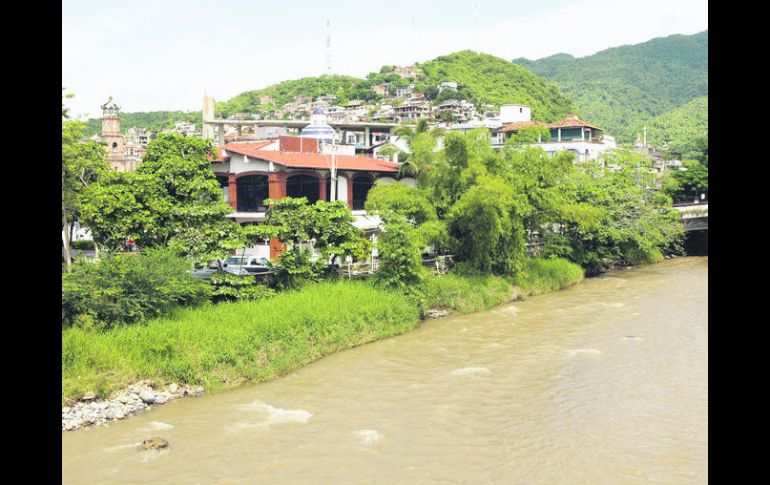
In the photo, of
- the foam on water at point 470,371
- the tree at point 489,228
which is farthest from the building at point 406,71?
the foam on water at point 470,371

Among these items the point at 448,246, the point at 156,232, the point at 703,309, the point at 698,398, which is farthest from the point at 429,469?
the point at 703,309

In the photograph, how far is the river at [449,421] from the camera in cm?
1153

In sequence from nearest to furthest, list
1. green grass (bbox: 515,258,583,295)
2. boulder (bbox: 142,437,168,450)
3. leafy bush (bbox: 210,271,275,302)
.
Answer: boulder (bbox: 142,437,168,450), leafy bush (bbox: 210,271,275,302), green grass (bbox: 515,258,583,295)

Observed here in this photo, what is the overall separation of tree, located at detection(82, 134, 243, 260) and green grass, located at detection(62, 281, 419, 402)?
2178 millimetres

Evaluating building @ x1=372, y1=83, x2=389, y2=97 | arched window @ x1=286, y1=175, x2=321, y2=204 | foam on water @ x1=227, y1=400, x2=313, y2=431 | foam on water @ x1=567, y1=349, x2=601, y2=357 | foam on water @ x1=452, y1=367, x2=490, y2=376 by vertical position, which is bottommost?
foam on water @ x1=227, y1=400, x2=313, y2=431

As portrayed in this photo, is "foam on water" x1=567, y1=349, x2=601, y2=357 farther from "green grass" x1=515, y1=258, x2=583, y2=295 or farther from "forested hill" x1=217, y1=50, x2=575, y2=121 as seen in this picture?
"forested hill" x1=217, y1=50, x2=575, y2=121

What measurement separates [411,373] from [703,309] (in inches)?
555

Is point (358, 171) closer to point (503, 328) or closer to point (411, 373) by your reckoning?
point (503, 328)

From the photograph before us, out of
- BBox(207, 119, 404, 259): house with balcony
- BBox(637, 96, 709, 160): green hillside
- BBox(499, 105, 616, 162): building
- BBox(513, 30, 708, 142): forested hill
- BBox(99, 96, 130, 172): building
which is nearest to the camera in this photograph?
BBox(207, 119, 404, 259): house with balcony

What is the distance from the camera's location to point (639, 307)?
25.4 metres

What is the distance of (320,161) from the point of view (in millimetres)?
30625

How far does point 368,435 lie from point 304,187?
19.0m

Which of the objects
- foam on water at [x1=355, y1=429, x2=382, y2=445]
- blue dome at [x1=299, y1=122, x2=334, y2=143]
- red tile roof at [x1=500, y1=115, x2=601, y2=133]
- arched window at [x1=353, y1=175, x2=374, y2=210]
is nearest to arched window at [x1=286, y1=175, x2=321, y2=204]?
arched window at [x1=353, y1=175, x2=374, y2=210]

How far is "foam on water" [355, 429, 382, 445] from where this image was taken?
12.8 m
